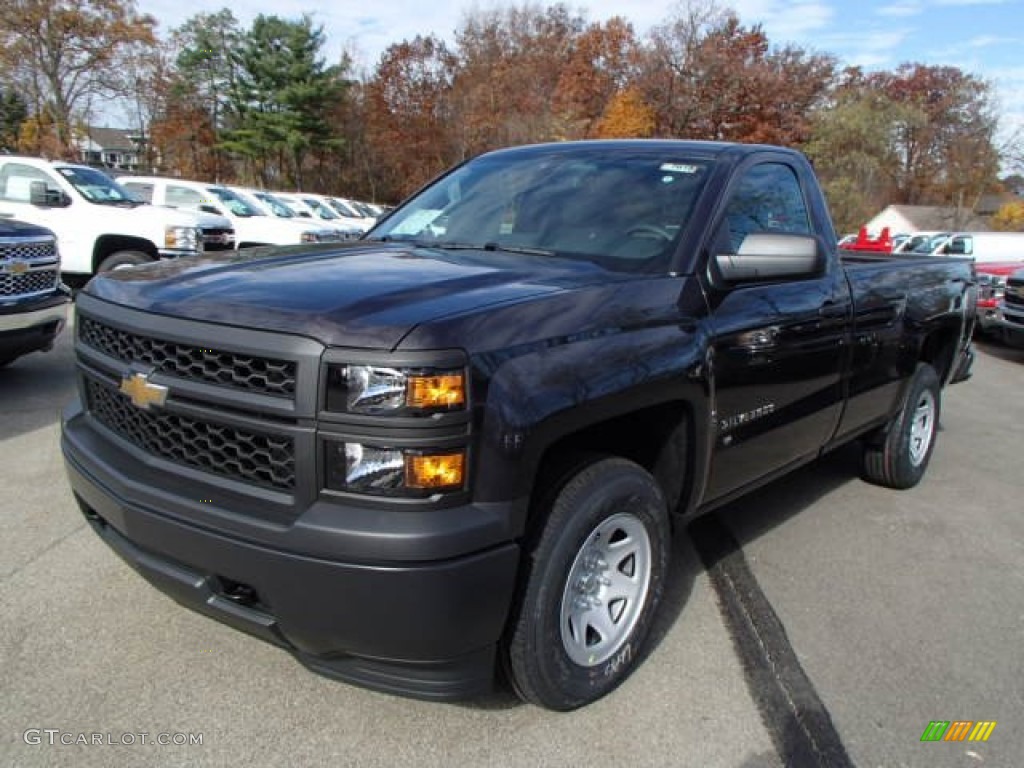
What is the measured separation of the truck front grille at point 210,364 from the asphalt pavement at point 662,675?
110cm

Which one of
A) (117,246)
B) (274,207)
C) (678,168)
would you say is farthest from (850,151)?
(678,168)

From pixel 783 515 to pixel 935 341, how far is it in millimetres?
1716

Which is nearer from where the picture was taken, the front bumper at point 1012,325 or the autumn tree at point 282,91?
the front bumper at point 1012,325

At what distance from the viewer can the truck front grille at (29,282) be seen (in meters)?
5.84

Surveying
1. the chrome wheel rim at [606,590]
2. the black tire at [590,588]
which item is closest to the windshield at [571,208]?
the black tire at [590,588]

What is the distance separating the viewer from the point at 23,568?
334 centimetres

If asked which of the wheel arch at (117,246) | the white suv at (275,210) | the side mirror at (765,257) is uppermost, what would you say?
the side mirror at (765,257)

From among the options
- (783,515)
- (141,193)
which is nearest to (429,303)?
(783,515)

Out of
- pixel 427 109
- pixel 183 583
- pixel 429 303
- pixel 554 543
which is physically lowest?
pixel 183 583

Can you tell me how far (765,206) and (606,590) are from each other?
6.31ft

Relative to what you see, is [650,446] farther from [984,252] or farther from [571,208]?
[984,252]

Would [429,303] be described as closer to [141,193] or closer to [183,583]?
[183,583]

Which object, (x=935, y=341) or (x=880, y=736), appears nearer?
(x=880, y=736)

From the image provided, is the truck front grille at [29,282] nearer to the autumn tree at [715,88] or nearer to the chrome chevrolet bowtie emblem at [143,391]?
the chrome chevrolet bowtie emblem at [143,391]
